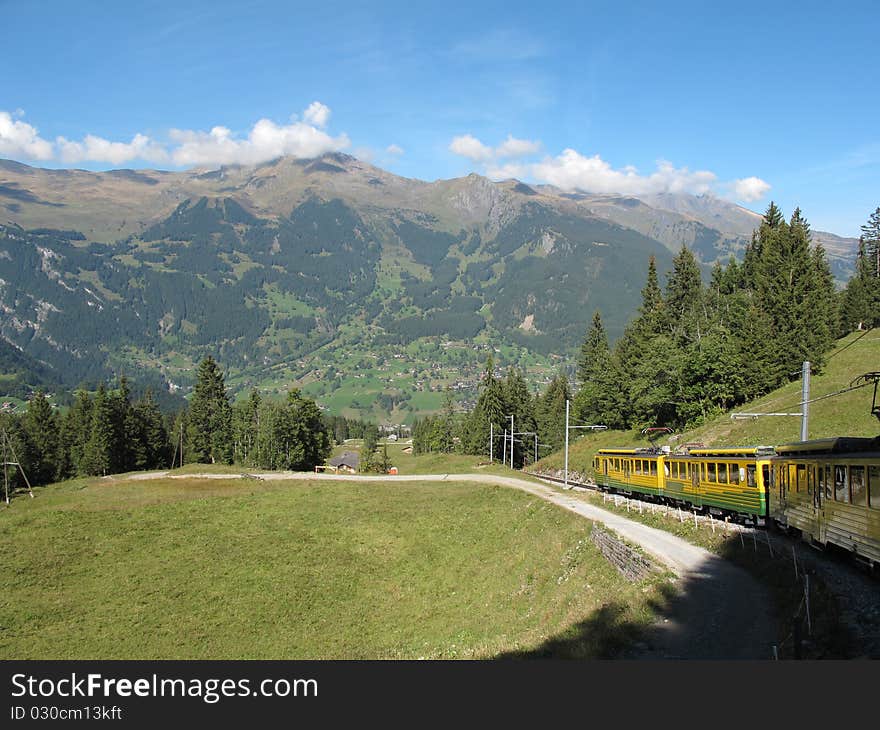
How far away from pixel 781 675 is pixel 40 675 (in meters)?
11.5

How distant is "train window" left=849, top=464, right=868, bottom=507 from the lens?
18672 millimetres

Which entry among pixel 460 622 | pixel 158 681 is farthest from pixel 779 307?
pixel 158 681

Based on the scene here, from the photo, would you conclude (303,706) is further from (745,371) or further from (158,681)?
(745,371)

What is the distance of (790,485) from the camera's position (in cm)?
2652

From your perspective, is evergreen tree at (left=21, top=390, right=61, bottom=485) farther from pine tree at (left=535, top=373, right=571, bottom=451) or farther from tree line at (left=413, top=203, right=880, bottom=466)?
pine tree at (left=535, top=373, right=571, bottom=451)

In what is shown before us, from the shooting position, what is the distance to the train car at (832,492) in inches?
718

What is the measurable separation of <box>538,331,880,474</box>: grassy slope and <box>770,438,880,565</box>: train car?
23267mm

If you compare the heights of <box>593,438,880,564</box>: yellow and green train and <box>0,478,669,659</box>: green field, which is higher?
<box>593,438,880,564</box>: yellow and green train

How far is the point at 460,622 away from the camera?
97.0 feet

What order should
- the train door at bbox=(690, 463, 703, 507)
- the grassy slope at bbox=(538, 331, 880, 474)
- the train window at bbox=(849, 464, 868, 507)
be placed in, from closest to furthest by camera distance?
the train window at bbox=(849, 464, 868, 507), the train door at bbox=(690, 463, 703, 507), the grassy slope at bbox=(538, 331, 880, 474)

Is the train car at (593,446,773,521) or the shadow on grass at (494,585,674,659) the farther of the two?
the train car at (593,446,773,521)

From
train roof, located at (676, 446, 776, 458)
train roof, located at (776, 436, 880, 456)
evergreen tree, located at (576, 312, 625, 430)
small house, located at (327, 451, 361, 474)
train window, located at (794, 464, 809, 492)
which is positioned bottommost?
small house, located at (327, 451, 361, 474)

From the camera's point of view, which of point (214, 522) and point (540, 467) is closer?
point (214, 522)

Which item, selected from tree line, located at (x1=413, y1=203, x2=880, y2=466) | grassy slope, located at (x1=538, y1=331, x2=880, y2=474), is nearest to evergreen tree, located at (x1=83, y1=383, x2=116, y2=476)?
tree line, located at (x1=413, y1=203, x2=880, y2=466)
